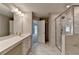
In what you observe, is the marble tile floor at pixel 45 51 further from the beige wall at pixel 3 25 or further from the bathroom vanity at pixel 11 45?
the beige wall at pixel 3 25

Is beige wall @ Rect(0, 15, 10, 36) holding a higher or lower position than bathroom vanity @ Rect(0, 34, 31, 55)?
higher

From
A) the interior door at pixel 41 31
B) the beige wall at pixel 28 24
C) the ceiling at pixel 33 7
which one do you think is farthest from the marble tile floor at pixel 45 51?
the interior door at pixel 41 31

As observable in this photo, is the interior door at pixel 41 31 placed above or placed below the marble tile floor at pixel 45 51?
above

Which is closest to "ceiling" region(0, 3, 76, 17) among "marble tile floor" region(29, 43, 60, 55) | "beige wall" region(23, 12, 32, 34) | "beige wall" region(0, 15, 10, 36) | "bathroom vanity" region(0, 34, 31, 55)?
"beige wall" region(0, 15, 10, 36)

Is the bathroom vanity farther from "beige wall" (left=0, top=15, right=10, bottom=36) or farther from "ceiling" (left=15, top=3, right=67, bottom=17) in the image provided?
"ceiling" (left=15, top=3, right=67, bottom=17)

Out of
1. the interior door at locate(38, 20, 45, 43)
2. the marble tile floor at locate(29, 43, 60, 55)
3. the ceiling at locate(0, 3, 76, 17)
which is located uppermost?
the ceiling at locate(0, 3, 76, 17)

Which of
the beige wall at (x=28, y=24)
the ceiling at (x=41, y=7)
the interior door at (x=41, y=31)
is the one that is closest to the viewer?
the ceiling at (x=41, y=7)

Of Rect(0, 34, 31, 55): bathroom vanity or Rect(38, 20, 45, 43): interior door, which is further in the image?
Rect(38, 20, 45, 43): interior door

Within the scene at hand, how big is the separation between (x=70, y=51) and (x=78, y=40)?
41 centimetres

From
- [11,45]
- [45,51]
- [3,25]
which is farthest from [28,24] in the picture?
[11,45]

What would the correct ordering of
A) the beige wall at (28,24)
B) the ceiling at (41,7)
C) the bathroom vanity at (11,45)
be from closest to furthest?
the bathroom vanity at (11,45) < the ceiling at (41,7) < the beige wall at (28,24)

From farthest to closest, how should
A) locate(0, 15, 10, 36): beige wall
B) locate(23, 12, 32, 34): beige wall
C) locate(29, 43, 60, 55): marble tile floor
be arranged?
locate(23, 12, 32, 34): beige wall
locate(29, 43, 60, 55): marble tile floor
locate(0, 15, 10, 36): beige wall
